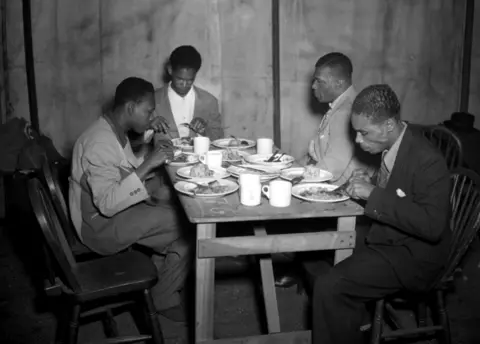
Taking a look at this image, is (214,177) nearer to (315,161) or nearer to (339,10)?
(315,161)

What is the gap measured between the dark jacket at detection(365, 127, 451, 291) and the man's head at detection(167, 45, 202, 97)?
2236mm

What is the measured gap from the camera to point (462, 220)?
270 centimetres

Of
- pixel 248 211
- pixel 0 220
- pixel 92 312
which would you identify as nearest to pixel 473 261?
pixel 248 211

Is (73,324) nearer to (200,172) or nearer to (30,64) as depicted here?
(200,172)

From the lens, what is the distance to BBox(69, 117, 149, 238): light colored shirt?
286 cm

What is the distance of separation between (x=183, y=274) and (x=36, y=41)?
Result: 270 centimetres

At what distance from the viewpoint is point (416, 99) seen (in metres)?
5.55

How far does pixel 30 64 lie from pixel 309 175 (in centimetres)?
307

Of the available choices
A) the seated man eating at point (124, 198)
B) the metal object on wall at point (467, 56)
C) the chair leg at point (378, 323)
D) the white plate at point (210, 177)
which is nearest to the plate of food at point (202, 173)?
the white plate at point (210, 177)

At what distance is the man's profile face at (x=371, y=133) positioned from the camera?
101 inches

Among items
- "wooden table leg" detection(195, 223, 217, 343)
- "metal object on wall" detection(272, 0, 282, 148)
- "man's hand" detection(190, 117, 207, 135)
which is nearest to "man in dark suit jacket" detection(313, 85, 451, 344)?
"wooden table leg" detection(195, 223, 217, 343)

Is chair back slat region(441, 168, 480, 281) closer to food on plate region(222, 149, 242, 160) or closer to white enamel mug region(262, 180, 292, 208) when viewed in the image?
white enamel mug region(262, 180, 292, 208)

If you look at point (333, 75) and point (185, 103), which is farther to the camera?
point (185, 103)

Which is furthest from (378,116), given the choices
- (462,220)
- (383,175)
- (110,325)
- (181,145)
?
(110,325)
